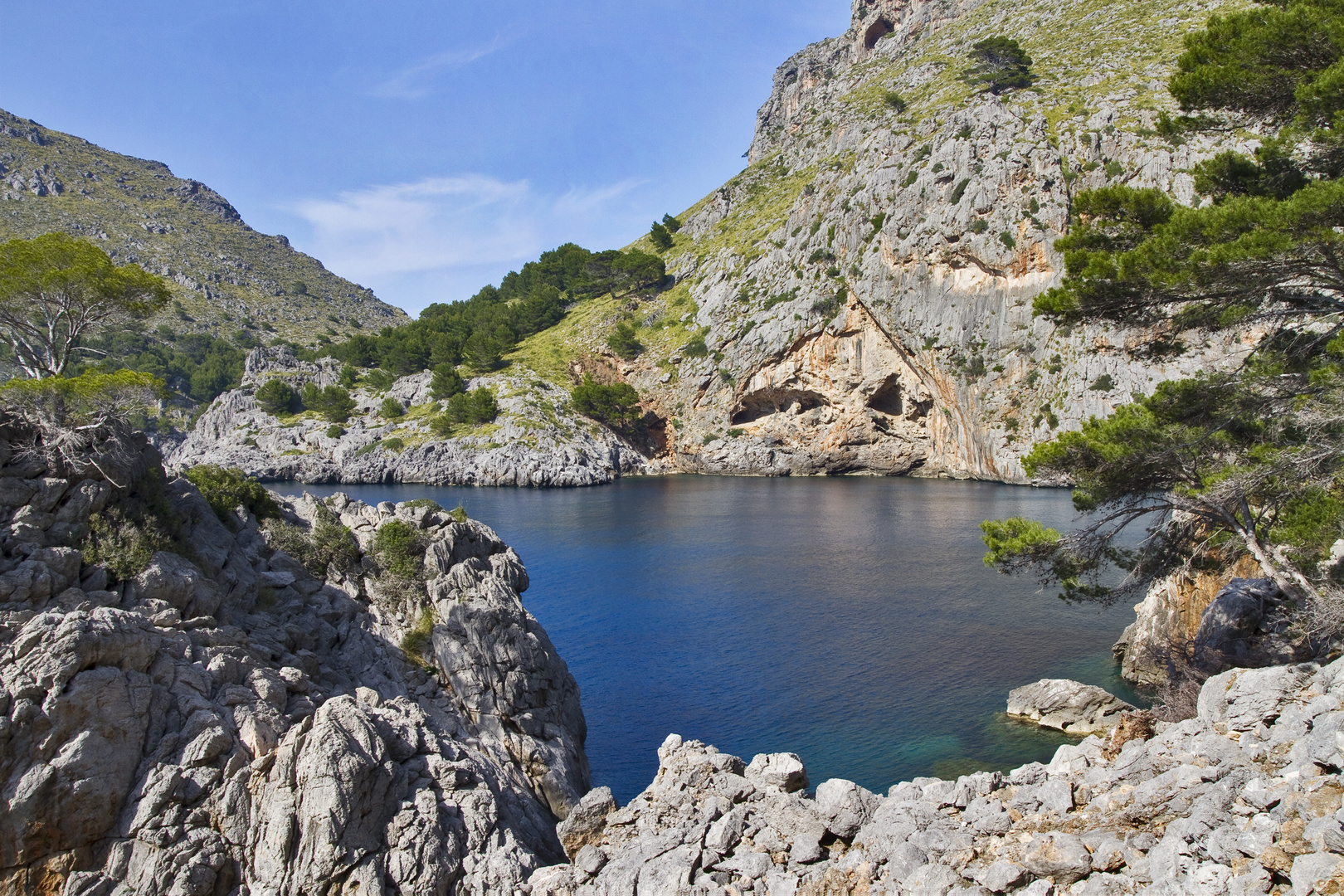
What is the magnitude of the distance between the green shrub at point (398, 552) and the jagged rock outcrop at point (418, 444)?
6624 cm

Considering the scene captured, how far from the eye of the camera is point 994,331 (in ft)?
250

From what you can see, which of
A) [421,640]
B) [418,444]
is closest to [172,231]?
[418,444]

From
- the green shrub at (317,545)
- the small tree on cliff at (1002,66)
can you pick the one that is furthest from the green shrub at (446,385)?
the small tree on cliff at (1002,66)

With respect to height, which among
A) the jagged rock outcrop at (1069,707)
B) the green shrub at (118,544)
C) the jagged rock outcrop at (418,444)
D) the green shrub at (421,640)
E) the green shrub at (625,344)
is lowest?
the jagged rock outcrop at (1069,707)

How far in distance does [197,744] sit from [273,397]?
10388 cm

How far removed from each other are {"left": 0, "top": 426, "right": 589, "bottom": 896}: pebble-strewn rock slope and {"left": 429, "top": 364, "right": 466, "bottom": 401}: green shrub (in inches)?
3336

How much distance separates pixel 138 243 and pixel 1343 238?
174346mm

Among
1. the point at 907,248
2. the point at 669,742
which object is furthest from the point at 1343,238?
the point at 907,248

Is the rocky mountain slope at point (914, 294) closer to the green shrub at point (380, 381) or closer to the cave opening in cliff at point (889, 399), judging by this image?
the cave opening in cliff at point (889, 399)

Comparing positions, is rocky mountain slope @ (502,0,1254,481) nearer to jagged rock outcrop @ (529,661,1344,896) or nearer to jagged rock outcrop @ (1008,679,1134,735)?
jagged rock outcrop @ (1008,679,1134,735)

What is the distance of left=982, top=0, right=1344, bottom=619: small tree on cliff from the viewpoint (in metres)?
12.5

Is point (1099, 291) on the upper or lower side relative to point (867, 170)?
lower

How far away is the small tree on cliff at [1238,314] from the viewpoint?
12531mm

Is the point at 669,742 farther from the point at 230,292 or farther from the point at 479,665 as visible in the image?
the point at 230,292
